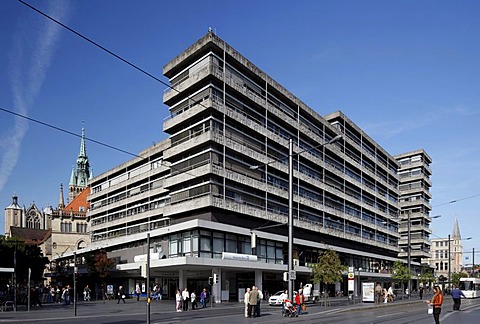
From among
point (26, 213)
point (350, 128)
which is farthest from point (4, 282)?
point (26, 213)

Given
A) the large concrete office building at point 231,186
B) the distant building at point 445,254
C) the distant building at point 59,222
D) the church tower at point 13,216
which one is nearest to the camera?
the large concrete office building at point 231,186

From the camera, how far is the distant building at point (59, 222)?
380ft

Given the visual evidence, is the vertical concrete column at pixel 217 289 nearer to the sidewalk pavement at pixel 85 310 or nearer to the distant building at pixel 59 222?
the sidewalk pavement at pixel 85 310

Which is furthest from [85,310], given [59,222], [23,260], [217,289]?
[59,222]

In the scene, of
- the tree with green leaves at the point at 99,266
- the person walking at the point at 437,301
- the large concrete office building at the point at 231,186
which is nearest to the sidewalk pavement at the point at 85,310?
the large concrete office building at the point at 231,186

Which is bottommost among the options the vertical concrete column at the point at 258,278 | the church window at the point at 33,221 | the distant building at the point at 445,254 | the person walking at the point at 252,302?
the distant building at the point at 445,254

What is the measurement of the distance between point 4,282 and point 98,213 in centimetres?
2541

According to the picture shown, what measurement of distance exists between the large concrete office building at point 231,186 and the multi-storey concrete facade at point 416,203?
4099 centimetres

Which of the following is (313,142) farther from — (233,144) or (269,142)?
(233,144)

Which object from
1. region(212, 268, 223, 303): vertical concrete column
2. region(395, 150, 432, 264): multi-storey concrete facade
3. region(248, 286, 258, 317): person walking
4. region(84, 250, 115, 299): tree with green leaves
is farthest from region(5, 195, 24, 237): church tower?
region(248, 286, 258, 317): person walking

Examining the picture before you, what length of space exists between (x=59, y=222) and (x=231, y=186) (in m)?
74.5

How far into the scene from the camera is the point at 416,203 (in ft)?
396

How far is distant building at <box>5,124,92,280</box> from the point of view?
116 m

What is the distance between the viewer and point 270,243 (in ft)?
193
